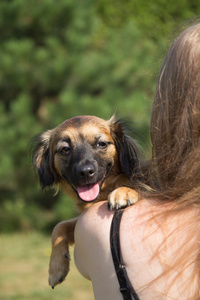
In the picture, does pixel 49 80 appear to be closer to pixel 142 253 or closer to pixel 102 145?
pixel 102 145

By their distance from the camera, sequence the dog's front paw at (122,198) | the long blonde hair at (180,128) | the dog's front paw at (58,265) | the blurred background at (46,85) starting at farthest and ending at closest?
the blurred background at (46,85), the dog's front paw at (58,265), the dog's front paw at (122,198), the long blonde hair at (180,128)

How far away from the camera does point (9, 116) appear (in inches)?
356

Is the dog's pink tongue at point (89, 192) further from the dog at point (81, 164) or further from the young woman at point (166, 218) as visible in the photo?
the young woman at point (166, 218)

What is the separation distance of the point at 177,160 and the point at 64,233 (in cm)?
136

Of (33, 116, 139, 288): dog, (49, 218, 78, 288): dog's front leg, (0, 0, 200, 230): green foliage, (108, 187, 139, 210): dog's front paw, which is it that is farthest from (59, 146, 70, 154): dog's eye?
(0, 0, 200, 230): green foliage

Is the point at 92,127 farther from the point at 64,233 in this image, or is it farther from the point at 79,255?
the point at 79,255

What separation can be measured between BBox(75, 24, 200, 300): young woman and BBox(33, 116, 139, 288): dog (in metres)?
0.73

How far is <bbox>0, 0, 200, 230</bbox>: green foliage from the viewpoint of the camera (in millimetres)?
8805

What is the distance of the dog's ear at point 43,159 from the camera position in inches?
138

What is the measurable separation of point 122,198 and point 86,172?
72 cm

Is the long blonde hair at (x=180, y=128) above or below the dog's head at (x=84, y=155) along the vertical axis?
above

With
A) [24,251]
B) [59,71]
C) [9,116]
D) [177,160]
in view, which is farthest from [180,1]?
[177,160]

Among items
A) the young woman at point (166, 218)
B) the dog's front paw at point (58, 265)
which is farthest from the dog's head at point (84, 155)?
the young woman at point (166, 218)

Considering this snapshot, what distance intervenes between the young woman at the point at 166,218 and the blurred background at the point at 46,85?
613 centimetres
